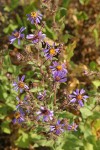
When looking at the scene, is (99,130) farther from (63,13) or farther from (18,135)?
(63,13)

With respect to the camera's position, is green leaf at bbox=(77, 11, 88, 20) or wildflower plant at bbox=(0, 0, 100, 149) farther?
green leaf at bbox=(77, 11, 88, 20)

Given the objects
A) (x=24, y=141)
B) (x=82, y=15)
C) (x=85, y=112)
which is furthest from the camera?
(x=82, y=15)

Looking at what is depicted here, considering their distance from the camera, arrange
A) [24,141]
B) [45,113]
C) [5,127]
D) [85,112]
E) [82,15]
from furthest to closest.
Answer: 1. [82,15]
2. [5,127]
3. [24,141]
4. [85,112]
5. [45,113]

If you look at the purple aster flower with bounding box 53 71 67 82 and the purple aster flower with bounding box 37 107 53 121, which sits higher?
the purple aster flower with bounding box 53 71 67 82

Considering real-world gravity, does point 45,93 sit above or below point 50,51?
below

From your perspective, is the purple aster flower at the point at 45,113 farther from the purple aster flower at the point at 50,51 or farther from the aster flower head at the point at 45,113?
the purple aster flower at the point at 50,51

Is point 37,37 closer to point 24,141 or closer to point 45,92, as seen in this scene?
point 45,92

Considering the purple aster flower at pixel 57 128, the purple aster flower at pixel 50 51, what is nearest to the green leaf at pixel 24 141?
the purple aster flower at pixel 57 128

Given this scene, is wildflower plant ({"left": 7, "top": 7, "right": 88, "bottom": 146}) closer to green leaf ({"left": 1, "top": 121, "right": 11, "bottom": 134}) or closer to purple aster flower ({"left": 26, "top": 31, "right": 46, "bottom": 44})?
purple aster flower ({"left": 26, "top": 31, "right": 46, "bottom": 44})

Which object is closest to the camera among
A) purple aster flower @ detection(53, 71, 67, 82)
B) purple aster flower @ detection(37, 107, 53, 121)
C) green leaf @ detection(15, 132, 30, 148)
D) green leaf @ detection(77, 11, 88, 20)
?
purple aster flower @ detection(37, 107, 53, 121)

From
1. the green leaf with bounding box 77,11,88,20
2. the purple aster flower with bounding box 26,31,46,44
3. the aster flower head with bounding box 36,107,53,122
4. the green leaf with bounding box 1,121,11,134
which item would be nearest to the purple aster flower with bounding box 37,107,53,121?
the aster flower head with bounding box 36,107,53,122

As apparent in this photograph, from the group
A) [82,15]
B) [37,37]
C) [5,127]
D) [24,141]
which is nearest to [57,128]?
[37,37]

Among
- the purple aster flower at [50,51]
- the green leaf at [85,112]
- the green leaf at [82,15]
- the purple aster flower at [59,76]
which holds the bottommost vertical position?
the green leaf at [85,112]
